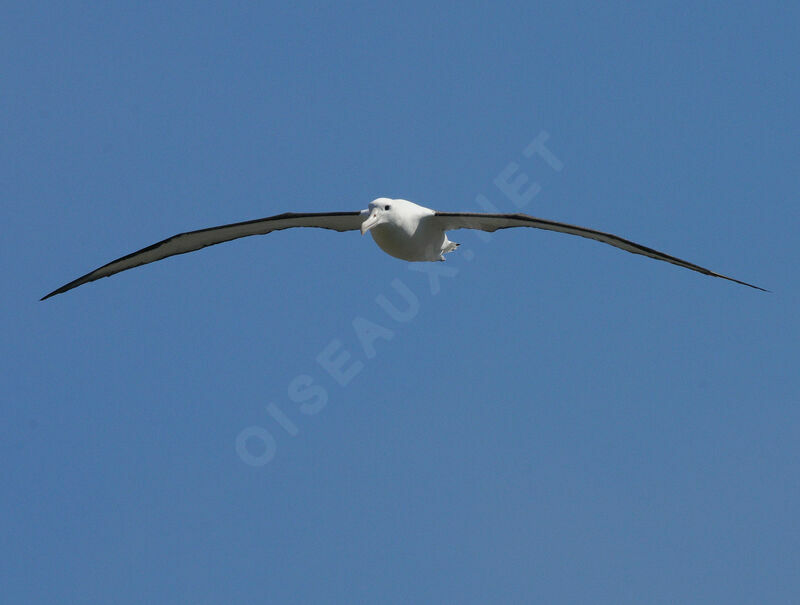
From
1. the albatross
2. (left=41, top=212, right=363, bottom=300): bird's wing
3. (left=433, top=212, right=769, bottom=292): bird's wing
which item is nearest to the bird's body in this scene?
the albatross

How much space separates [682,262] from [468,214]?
3.16m

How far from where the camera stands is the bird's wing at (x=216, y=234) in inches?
708

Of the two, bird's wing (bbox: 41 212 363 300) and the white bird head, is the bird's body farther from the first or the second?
bird's wing (bbox: 41 212 363 300)

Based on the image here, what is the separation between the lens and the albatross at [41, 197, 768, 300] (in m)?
15.8

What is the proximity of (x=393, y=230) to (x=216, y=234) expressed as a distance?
342 cm

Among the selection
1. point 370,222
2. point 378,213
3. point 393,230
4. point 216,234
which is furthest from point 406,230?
point 216,234

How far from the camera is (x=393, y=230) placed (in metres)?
16.7

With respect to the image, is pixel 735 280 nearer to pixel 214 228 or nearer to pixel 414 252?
pixel 414 252

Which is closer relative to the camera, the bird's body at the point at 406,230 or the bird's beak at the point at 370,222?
the bird's beak at the point at 370,222

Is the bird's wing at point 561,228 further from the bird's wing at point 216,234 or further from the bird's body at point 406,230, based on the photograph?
the bird's wing at point 216,234

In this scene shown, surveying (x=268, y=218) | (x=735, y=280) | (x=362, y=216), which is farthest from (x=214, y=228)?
(x=735, y=280)

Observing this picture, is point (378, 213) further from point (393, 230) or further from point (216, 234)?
point (216, 234)

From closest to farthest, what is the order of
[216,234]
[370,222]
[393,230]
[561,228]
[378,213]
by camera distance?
[561,228] < [370,222] < [378,213] < [393,230] < [216,234]

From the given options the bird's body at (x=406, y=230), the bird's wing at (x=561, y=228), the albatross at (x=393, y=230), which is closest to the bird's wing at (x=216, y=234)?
the albatross at (x=393, y=230)
